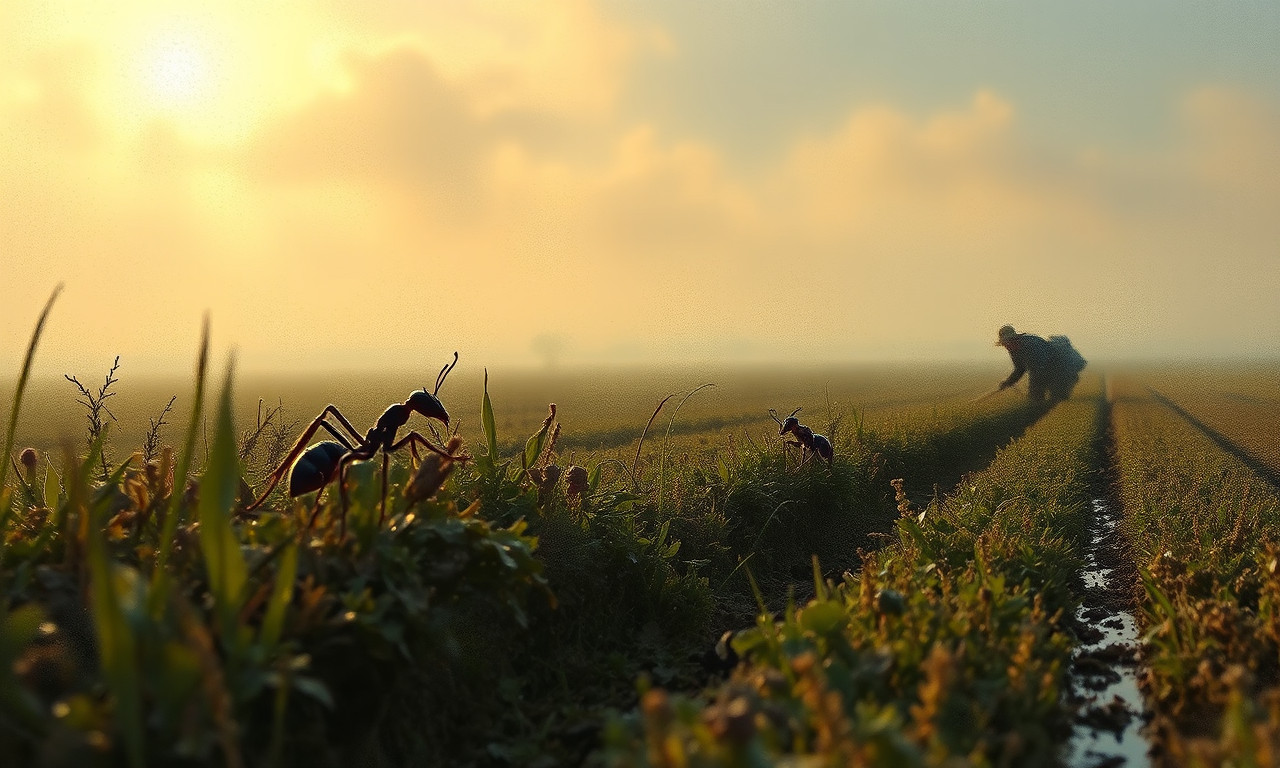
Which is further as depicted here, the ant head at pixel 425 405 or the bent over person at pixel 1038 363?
the bent over person at pixel 1038 363

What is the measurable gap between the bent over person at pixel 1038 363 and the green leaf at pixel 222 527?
32.5 meters

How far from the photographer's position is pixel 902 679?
3.10 metres

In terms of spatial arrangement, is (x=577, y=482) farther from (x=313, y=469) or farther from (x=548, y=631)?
(x=313, y=469)

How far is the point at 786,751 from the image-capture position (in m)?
2.58

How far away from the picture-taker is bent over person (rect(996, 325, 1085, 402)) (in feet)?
108

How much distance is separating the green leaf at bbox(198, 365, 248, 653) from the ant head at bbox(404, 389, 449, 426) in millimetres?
1423

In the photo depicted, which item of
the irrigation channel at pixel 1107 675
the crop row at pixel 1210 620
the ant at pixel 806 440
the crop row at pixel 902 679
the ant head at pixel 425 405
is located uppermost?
the ant head at pixel 425 405

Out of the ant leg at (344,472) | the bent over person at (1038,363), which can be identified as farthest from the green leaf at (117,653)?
the bent over person at (1038,363)

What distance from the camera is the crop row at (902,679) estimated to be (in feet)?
6.47

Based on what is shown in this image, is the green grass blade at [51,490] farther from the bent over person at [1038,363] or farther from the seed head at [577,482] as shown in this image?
the bent over person at [1038,363]

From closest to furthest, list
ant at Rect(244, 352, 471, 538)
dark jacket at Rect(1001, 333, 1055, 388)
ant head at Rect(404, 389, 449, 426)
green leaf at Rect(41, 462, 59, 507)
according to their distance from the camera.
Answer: ant at Rect(244, 352, 471, 538)
ant head at Rect(404, 389, 449, 426)
green leaf at Rect(41, 462, 59, 507)
dark jacket at Rect(1001, 333, 1055, 388)

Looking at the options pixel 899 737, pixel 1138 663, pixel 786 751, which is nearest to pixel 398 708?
pixel 786 751

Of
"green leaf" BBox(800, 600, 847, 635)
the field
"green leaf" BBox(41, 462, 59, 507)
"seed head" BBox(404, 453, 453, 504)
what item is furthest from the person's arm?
"green leaf" BBox(41, 462, 59, 507)

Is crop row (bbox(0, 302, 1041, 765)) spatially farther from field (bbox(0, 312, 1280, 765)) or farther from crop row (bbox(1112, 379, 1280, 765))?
crop row (bbox(1112, 379, 1280, 765))
